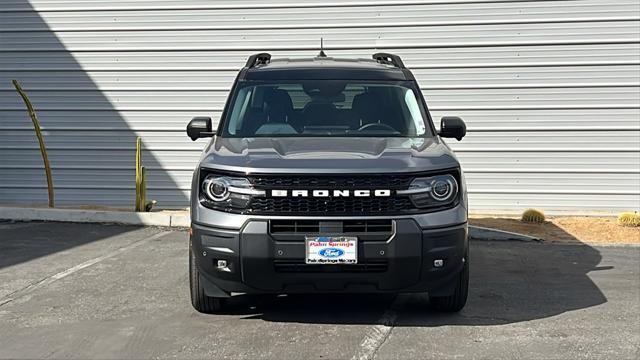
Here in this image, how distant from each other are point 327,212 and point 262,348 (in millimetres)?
968

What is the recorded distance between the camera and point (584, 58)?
1026 cm

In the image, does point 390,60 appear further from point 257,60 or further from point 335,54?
point 335,54

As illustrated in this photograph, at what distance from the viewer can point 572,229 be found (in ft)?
31.1

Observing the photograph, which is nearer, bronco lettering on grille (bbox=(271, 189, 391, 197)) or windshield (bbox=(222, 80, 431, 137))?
bronco lettering on grille (bbox=(271, 189, 391, 197))

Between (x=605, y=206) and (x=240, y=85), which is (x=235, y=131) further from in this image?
(x=605, y=206)

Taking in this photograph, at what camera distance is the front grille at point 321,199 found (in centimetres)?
474

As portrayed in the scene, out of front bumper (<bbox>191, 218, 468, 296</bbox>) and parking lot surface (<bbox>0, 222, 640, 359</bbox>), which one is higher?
front bumper (<bbox>191, 218, 468, 296</bbox>)

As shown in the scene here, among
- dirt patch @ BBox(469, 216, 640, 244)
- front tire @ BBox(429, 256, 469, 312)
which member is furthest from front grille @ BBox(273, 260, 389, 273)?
dirt patch @ BBox(469, 216, 640, 244)

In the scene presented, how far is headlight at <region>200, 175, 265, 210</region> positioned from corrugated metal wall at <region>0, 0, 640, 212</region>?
6111 mm

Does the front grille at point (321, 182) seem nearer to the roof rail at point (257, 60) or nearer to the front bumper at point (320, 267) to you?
the front bumper at point (320, 267)

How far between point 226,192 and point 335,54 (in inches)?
242

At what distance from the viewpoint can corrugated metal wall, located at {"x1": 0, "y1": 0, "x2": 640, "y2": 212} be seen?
405 inches

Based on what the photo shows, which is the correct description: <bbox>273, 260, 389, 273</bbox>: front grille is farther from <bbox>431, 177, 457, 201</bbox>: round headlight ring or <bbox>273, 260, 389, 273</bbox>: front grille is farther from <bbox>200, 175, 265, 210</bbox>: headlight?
<bbox>431, 177, 457, 201</bbox>: round headlight ring

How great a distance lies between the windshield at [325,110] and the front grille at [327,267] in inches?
51.7
